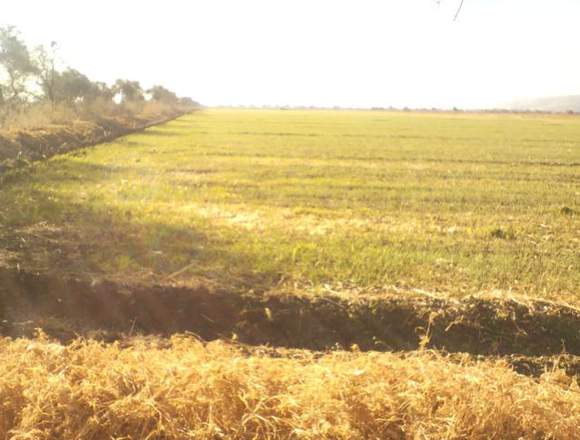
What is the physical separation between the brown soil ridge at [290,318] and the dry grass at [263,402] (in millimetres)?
1773

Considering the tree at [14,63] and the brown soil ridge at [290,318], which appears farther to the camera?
the tree at [14,63]

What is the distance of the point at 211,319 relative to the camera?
5.15 metres

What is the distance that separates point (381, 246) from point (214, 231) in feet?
9.79

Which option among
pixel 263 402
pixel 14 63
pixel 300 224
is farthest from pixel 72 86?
pixel 263 402

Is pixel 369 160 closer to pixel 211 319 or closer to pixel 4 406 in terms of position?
pixel 211 319

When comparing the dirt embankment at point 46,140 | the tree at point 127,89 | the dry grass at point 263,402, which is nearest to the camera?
the dry grass at point 263,402

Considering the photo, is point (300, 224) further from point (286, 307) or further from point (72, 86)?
point (72, 86)

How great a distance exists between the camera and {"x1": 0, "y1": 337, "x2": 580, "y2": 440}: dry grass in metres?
2.52

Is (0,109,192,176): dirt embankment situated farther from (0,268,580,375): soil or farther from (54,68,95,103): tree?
(54,68,95,103): tree

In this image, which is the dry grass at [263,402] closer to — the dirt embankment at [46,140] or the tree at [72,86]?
the dirt embankment at [46,140]

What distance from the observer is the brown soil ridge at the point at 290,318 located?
15.8 ft

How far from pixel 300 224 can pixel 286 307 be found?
140 inches

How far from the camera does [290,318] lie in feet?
16.9

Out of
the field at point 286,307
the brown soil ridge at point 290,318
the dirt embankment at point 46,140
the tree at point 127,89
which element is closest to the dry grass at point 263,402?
the field at point 286,307
